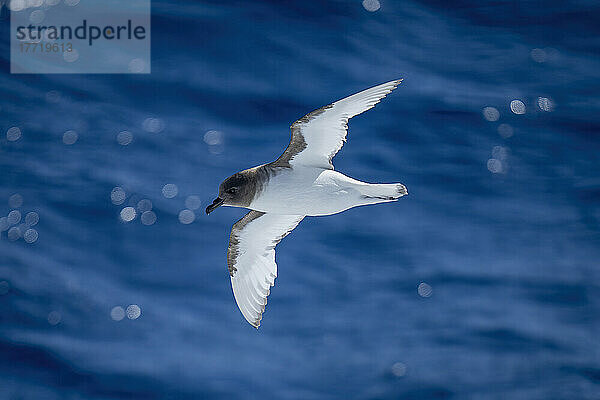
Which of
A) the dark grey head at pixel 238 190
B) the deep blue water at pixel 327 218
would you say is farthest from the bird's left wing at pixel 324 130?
the deep blue water at pixel 327 218

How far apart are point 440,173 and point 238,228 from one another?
5.81 meters

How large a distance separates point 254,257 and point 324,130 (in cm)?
234

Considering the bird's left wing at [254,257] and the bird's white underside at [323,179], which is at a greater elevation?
the bird's white underside at [323,179]

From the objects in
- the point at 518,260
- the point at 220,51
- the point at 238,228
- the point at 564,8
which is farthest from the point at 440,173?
the point at 238,228

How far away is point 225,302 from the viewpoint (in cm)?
1242

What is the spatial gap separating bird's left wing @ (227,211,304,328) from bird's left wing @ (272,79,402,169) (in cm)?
133

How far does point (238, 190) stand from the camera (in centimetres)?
607

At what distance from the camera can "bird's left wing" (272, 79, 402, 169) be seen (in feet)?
18.9

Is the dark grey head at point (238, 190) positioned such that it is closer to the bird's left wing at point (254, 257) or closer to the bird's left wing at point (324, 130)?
the bird's left wing at point (324, 130)

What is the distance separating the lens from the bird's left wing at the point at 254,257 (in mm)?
7469

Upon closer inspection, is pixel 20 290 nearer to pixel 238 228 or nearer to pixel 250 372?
pixel 250 372
